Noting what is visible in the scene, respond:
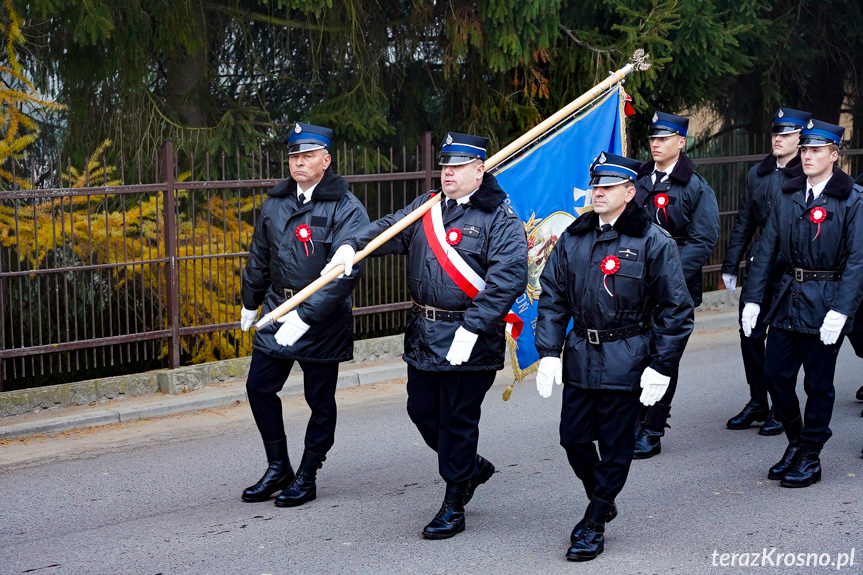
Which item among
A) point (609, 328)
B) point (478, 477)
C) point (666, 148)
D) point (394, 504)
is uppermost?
point (666, 148)

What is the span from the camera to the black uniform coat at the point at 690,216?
680cm

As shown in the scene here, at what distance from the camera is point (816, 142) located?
19.9 feet

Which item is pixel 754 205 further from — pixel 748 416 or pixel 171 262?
pixel 171 262

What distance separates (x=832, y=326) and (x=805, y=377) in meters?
0.42

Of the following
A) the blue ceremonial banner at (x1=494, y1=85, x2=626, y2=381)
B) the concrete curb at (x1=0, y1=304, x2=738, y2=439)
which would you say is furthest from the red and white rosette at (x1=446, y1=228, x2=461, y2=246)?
the concrete curb at (x1=0, y1=304, x2=738, y2=439)

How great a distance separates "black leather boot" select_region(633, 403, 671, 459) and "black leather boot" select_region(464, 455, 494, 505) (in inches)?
58.4

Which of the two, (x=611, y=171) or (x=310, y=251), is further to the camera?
(x=310, y=251)

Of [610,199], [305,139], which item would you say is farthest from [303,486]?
[610,199]

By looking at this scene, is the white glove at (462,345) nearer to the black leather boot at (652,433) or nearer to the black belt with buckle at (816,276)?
the black leather boot at (652,433)

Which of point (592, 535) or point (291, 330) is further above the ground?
point (291, 330)

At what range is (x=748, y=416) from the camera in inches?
293

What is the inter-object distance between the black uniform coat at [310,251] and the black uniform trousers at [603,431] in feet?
4.46

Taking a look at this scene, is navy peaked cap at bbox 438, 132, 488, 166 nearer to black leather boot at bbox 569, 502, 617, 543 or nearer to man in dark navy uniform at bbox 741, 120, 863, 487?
black leather boot at bbox 569, 502, 617, 543

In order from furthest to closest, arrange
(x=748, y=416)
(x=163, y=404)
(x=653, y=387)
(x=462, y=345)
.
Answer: (x=163, y=404), (x=748, y=416), (x=462, y=345), (x=653, y=387)
